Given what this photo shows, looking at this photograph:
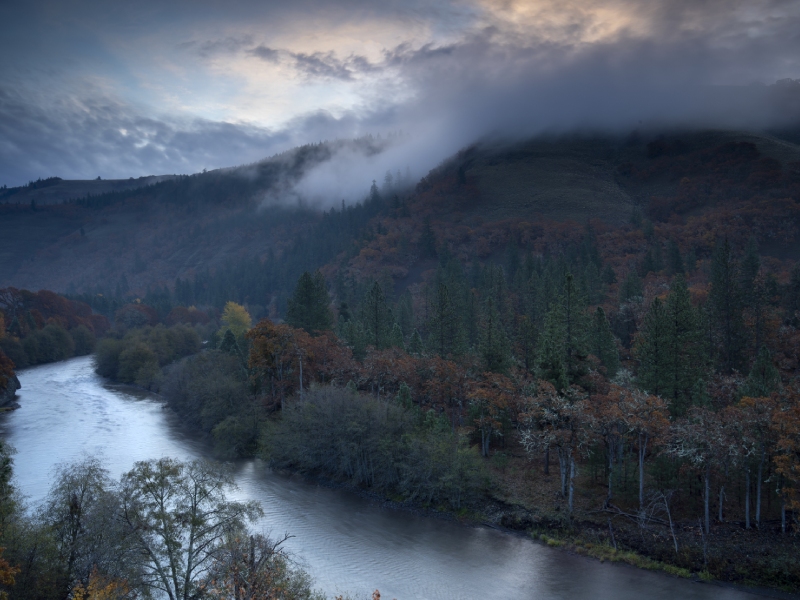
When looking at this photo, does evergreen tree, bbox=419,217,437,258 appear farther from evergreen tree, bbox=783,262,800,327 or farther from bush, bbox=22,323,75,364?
evergreen tree, bbox=783,262,800,327

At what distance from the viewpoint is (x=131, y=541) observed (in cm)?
2402

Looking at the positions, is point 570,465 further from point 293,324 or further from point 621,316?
point 293,324

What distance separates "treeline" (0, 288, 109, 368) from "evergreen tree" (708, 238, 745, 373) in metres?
108

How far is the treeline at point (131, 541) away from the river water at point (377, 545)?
8461mm

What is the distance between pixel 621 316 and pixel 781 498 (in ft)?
136

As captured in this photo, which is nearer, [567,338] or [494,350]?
[567,338]

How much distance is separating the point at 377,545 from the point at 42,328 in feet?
381

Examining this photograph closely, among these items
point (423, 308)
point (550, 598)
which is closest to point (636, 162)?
point (423, 308)

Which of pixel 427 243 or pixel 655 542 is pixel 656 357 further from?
pixel 427 243

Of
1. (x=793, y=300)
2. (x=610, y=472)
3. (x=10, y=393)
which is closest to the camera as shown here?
(x=610, y=472)

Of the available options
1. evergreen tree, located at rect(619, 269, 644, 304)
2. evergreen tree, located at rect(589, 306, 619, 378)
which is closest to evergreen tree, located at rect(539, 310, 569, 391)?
evergreen tree, located at rect(589, 306, 619, 378)

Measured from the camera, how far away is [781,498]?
33000mm

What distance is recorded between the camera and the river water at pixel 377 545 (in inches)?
1226

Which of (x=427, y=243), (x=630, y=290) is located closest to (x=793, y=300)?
(x=630, y=290)
